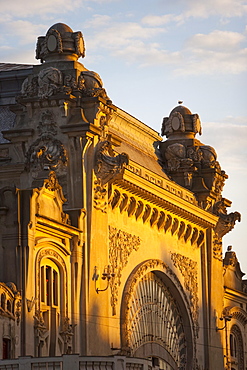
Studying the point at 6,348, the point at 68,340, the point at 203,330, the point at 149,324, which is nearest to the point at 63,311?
the point at 68,340

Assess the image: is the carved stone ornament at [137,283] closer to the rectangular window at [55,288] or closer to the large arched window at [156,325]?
the large arched window at [156,325]

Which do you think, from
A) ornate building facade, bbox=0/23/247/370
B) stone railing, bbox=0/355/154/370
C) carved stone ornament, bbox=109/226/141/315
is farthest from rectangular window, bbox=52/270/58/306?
stone railing, bbox=0/355/154/370

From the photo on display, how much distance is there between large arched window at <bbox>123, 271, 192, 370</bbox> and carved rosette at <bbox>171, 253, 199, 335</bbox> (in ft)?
3.74

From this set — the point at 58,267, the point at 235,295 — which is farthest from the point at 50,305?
the point at 235,295

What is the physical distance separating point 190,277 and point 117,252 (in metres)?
11.2

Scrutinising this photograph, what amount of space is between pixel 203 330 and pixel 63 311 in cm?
1975

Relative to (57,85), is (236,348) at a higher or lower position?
lower

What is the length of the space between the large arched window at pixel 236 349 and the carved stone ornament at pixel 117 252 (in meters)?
17.8

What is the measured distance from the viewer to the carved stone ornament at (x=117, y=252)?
61.9m

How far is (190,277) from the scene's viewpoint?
73.2 metres

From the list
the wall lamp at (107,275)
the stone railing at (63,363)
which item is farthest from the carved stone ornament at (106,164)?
the stone railing at (63,363)

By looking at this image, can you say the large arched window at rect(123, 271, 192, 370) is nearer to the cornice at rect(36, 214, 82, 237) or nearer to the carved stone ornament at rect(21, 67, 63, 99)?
the cornice at rect(36, 214, 82, 237)

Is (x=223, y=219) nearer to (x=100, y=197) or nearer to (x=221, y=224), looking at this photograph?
(x=221, y=224)

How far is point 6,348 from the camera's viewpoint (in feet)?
169
